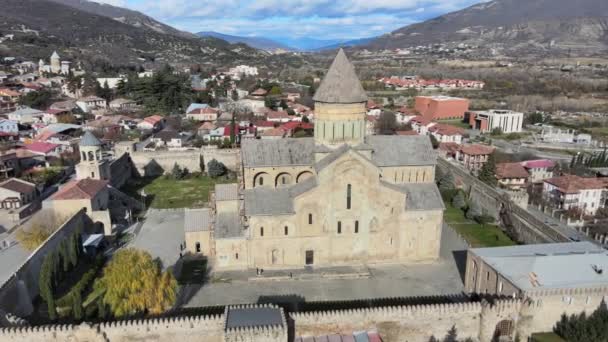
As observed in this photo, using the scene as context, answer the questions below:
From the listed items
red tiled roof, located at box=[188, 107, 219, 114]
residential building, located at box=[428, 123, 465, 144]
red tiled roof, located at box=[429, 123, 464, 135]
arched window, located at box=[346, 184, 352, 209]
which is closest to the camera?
arched window, located at box=[346, 184, 352, 209]

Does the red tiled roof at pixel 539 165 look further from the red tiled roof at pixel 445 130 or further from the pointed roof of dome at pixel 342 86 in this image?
the pointed roof of dome at pixel 342 86

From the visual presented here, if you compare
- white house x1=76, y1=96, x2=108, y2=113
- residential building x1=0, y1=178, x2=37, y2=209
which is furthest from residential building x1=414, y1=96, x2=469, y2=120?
residential building x1=0, y1=178, x2=37, y2=209

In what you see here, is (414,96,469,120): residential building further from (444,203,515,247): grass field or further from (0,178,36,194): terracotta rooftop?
(0,178,36,194): terracotta rooftop

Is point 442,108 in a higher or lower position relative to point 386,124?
higher

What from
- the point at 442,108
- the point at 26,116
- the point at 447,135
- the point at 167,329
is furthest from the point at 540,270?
the point at 26,116

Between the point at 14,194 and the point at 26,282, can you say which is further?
the point at 14,194

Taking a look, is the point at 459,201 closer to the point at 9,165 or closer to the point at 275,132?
the point at 275,132
